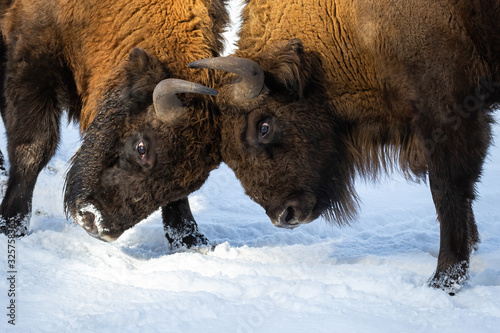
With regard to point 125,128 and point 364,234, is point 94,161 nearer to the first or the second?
point 125,128

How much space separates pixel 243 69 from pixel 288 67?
337 millimetres

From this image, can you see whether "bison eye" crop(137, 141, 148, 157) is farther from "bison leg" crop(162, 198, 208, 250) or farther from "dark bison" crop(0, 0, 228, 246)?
"bison leg" crop(162, 198, 208, 250)

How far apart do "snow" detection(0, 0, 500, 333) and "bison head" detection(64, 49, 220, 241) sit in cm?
33

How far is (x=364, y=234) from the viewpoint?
5.43 meters

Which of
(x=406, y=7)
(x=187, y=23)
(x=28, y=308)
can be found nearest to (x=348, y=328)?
(x=28, y=308)

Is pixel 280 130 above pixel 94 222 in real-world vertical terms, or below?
above

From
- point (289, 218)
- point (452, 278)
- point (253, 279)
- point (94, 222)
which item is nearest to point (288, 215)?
point (289, 218)

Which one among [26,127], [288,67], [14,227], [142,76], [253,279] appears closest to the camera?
[253,279]

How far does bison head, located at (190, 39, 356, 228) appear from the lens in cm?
419

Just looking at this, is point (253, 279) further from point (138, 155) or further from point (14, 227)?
point (14, 227)

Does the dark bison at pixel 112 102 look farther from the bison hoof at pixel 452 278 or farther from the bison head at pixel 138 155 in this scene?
the bison hoof at pixel 452 278

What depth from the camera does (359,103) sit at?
4242mm

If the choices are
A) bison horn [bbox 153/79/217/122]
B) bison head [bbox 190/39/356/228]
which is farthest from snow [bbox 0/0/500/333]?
bison horn [bbox 153/79/217/122]

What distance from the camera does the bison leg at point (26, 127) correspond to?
186 inches
